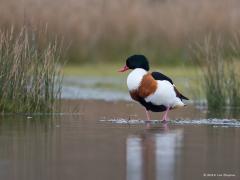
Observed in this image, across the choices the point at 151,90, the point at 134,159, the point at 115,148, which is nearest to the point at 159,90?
the point at 151,90

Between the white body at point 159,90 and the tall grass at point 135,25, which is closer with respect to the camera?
the white body at point 159,90

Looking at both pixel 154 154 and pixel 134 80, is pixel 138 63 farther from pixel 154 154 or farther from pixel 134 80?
pixel 154 154

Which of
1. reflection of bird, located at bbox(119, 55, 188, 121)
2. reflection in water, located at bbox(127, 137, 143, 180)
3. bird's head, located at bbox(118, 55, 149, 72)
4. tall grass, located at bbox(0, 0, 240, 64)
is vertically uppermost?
tall grass, located at bbox(0, 0, 240, 64)

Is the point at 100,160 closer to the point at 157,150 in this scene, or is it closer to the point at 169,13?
the point at 157,150

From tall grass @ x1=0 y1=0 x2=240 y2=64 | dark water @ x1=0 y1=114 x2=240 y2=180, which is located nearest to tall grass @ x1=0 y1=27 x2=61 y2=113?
dark water @ x1=0 y1=114 x2=240 y2=180

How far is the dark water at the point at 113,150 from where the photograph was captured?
7695 mm

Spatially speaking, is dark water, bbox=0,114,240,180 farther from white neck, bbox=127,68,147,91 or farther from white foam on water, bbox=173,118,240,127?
white neck, bbox=127,68,147,91

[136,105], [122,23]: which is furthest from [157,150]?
[122,23]

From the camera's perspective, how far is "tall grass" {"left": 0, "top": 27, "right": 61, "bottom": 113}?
12180mm

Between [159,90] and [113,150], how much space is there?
2788 millimetres

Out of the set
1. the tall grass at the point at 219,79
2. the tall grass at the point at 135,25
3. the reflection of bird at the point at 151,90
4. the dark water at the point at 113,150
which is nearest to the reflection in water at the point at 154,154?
the dark water at the point at 113,150

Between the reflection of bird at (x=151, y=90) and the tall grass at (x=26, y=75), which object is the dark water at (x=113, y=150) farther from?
the tall grass at (x=26, y=75)

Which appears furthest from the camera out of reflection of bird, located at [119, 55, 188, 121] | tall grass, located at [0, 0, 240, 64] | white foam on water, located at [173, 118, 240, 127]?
tall grass, located at [0, 0, 240, 64]

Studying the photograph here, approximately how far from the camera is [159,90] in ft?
38.4
